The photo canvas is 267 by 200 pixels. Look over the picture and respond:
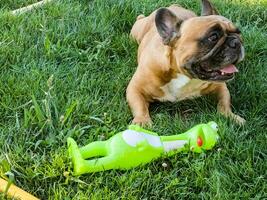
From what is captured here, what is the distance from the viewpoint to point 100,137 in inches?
102

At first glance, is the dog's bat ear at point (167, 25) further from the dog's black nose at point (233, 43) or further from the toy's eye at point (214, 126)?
the toy's eye at point (214, 126)

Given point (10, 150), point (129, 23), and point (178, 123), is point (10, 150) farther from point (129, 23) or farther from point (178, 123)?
point (129, 23)

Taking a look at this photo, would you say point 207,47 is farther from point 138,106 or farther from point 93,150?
point 93,150

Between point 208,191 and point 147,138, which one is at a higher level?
point 147,138

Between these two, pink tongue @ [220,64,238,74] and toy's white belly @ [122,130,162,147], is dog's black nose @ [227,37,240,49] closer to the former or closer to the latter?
pink tongue @ [220,64,238,74]

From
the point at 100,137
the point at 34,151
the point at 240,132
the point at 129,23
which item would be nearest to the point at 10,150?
the point at 34,151

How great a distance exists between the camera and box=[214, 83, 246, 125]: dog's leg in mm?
2754

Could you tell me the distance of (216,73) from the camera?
2721 millimetres

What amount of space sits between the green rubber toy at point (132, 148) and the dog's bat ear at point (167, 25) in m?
0.54

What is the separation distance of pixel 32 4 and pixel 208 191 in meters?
1.98

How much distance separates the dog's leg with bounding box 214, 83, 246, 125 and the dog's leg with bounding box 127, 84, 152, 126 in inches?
14.1

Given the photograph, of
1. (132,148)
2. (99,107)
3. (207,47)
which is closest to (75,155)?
(132,148)

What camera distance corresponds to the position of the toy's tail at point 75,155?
2291mm

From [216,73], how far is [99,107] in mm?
578
